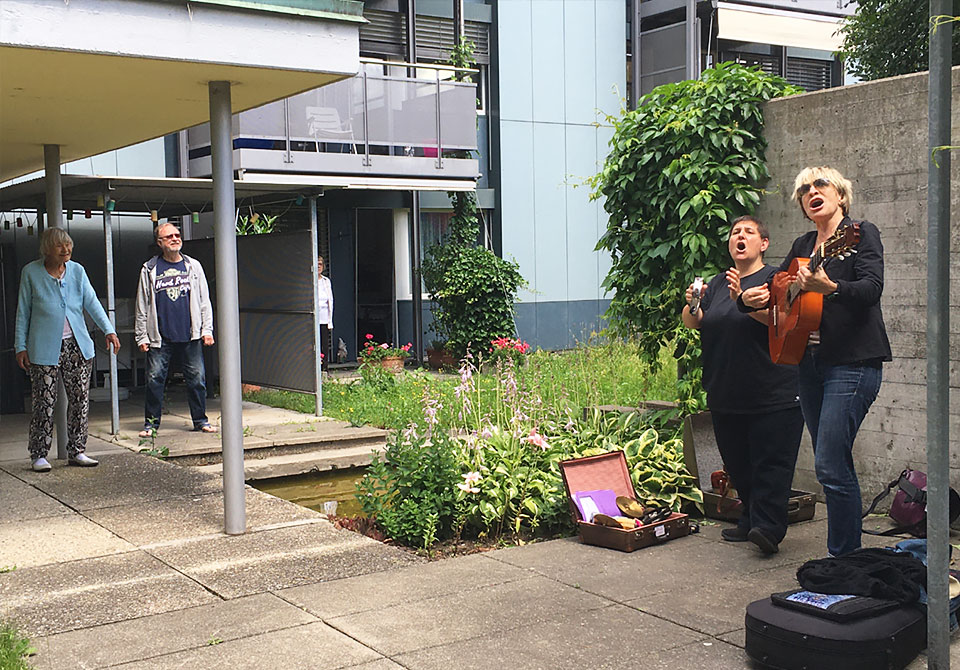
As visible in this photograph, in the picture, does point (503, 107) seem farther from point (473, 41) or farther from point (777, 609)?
point (777, 609)

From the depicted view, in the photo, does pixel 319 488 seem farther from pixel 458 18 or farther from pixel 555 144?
pixel 555 144

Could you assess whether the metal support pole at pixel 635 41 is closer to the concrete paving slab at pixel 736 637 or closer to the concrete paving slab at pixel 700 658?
the concrete paving slab at pixel 736 637

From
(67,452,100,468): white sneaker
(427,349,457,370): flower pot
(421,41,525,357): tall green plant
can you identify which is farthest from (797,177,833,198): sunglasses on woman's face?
(427,349,457,370): flower pot

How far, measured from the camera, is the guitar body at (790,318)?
4953 millimetres

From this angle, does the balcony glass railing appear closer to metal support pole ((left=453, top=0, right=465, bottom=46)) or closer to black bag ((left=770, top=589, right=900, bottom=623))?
metal support pole ((left=453, top=0, right=465, bottom=46))

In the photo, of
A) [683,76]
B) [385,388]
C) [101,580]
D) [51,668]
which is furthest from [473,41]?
[51,668]

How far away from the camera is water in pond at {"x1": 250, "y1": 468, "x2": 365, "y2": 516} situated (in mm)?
8109

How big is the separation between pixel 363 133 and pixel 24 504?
30.8 ft

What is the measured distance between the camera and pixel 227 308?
6219 millimetres

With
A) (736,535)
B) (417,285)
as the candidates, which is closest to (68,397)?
(736,535)

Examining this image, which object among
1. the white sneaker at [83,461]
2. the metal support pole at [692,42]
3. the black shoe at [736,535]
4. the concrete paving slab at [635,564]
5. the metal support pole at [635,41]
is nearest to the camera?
the concrete paving slab at [635,564]

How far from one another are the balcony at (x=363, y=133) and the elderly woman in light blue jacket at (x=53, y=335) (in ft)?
20.1

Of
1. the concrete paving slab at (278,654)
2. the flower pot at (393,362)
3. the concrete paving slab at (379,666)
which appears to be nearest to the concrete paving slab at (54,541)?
the concrete paving slab at (278,654)

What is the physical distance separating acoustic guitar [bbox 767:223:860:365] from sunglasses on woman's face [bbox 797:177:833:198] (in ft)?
0.99
